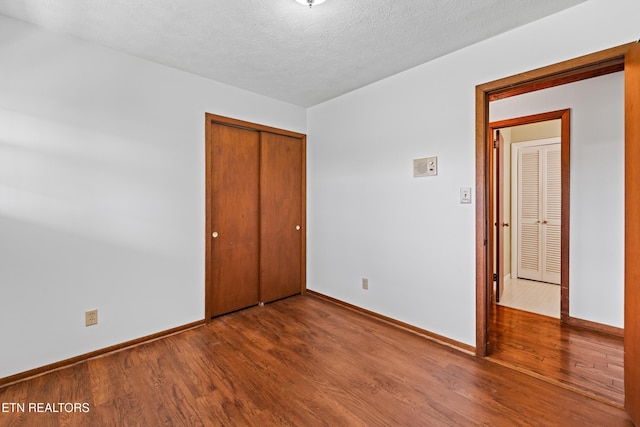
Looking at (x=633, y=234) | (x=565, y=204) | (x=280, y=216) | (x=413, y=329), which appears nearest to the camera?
(x=633, y=234)

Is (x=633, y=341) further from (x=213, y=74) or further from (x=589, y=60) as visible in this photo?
(x=213, y=74)

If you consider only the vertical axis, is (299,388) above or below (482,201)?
below

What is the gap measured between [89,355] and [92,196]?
4.07ft

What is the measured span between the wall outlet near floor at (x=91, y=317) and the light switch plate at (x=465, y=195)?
3.07 metres

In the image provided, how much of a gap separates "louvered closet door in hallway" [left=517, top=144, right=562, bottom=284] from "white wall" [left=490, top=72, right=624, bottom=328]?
1.41 metres

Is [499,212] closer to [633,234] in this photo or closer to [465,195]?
[465,195]

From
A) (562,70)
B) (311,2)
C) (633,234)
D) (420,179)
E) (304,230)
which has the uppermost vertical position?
(311,2)

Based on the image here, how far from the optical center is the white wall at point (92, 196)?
6.68 ft

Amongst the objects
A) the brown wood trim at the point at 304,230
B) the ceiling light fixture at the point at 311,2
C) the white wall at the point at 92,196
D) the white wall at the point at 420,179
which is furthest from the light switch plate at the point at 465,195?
the white wall at the point at 92,196

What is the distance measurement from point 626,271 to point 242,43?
290 cm

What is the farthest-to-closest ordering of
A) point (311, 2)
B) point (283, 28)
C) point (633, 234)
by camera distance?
1. point (283, 28)
2. point (311, 2)
3. point (633, 234)

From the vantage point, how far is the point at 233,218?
10.8ft

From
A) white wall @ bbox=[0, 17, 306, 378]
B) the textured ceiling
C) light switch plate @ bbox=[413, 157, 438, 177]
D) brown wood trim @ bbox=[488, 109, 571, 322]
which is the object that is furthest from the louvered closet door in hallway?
white wall @ bbox=[0, 17, 306, 378]

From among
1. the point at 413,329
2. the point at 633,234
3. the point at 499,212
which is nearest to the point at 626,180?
the point at 633,234
